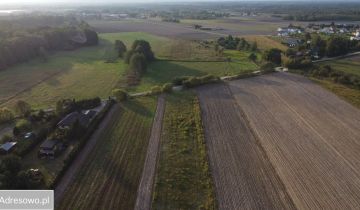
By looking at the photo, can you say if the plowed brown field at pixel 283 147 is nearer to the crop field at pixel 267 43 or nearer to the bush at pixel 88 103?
the bush at pixel 88 103

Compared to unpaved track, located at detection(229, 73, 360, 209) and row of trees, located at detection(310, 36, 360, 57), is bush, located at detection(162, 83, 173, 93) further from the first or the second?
row of trees, located at detection(310, 36, 360, 57)

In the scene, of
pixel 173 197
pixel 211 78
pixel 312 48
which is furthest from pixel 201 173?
pixel 312 48

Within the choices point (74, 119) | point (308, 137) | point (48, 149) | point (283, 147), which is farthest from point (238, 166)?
point (74, 119)

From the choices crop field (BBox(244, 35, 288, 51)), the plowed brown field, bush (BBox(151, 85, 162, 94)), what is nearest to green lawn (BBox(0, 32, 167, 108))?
bush (BBox(151, 85, 162, 94))

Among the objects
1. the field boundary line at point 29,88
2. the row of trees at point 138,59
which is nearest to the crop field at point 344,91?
the row of trees at point 138,59

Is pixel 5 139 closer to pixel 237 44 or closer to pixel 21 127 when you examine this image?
pixel 21 127

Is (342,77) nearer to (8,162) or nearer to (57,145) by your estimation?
(57,145)
